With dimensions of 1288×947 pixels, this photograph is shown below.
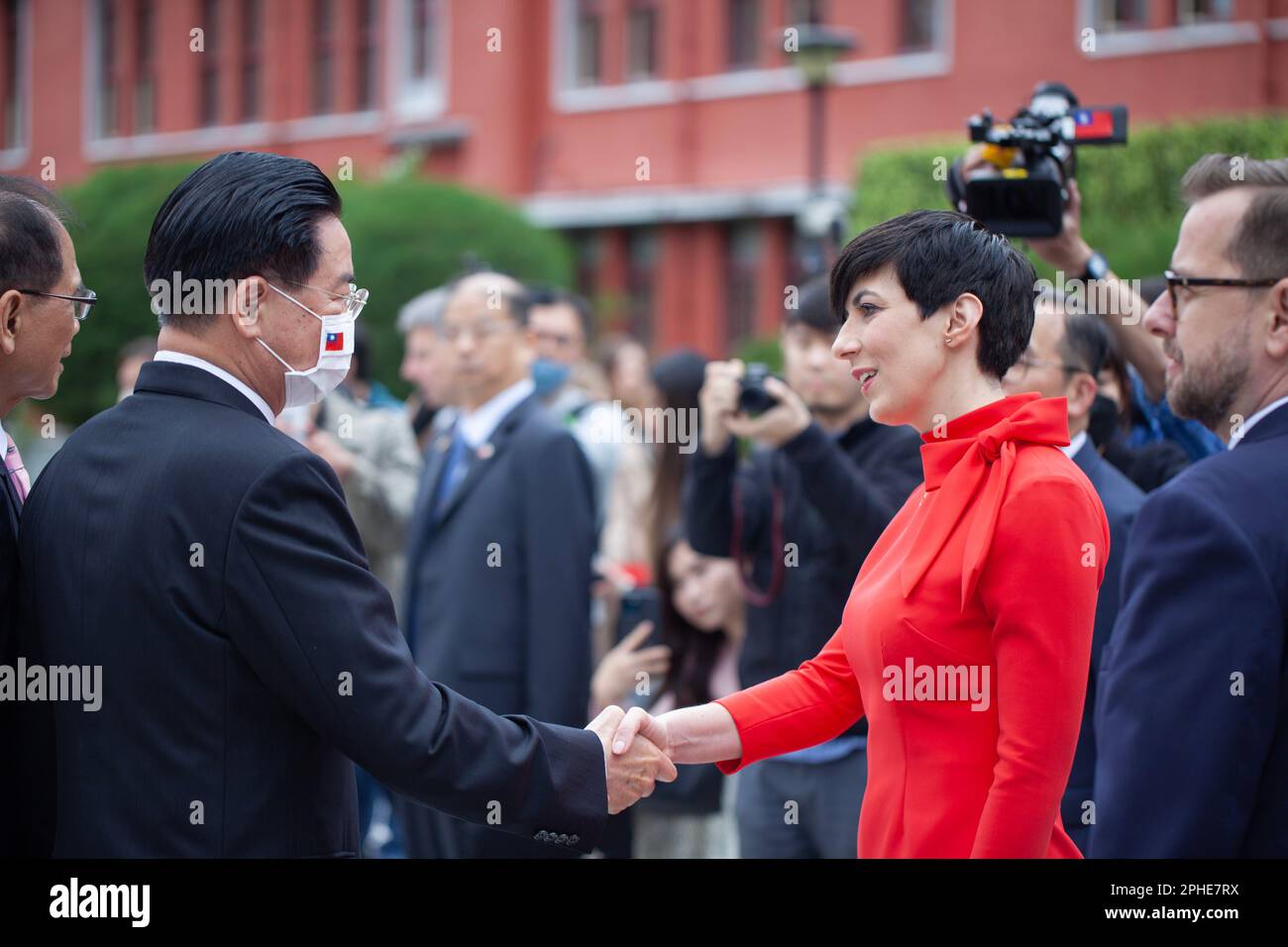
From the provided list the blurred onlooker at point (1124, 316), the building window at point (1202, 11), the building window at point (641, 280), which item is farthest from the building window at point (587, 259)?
the blurred onlooker at point (1124, 316)


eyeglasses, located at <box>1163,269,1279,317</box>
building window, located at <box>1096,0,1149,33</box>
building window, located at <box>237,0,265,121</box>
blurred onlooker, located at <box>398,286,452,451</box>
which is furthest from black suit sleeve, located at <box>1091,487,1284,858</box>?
building window, located at <box>237,0,265,121</box>

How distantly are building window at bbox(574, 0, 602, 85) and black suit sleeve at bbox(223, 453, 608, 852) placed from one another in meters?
18.8

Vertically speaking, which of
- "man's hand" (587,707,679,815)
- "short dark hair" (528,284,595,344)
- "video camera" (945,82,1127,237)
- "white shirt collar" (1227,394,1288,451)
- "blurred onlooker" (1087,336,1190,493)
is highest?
"video camera" (945,82,1127,237)

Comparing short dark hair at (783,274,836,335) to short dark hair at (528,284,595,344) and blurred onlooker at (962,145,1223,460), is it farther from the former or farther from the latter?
short dark hair at (528,284,595,344)

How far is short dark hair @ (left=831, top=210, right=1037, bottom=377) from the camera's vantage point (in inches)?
111

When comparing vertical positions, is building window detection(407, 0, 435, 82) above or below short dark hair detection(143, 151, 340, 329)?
above

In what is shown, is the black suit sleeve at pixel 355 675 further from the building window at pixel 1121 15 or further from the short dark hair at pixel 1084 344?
the building window at pixel 1121 15

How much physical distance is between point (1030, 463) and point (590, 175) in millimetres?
→ 18282

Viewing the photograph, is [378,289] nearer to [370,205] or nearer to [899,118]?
[370,205]

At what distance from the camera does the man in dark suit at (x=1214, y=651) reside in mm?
2328

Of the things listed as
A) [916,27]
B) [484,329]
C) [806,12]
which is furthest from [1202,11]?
[484,329]

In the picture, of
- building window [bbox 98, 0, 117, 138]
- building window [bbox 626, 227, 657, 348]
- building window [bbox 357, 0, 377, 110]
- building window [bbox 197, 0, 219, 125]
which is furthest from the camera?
building window [bbox 98, 0, 117, 138]
